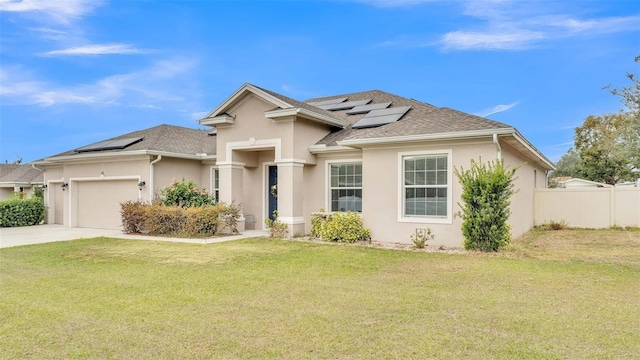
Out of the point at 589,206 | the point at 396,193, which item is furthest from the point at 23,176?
the point at 589,206

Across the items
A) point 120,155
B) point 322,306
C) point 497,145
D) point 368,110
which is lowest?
point 322,306

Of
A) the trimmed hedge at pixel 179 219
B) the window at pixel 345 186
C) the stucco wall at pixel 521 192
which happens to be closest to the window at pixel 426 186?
the stucco wall at pixel 521 192

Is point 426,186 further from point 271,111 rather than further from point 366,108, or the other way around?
Answer: point 366,108

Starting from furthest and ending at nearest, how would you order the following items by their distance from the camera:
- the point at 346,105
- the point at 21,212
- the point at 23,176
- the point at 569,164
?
the point at 569,164
the point at 23,176
the point at 21,212
the point at 346,105

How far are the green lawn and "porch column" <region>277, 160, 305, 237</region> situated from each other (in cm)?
387

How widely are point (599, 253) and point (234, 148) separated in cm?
1159

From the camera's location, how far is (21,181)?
26.0 metres

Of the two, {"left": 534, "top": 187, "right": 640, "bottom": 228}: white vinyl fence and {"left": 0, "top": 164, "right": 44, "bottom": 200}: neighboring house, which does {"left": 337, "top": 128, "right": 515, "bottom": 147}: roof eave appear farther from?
{"left": 0, "top": 164, "right": 44, "bottom": 200}: neighboring house

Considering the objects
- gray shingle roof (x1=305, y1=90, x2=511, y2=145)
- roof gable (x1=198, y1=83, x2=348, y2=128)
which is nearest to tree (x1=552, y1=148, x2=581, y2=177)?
gray shingle roof (x1=305, y1=90, x2=511, y2=145)

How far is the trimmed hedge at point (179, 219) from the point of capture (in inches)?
521

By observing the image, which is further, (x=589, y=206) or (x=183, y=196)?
(x=589, y=206)

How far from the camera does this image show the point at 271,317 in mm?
4832

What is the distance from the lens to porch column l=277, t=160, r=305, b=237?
13062mm

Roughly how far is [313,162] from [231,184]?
321 cm
